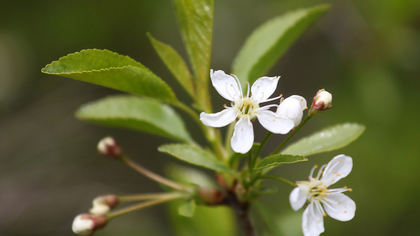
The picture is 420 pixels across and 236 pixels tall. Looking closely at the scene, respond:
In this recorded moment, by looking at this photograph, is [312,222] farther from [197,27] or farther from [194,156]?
[197,27]

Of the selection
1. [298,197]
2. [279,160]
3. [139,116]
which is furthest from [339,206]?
[139,116]

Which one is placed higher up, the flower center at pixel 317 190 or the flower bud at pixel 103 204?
the flower bud at pixel 103 204

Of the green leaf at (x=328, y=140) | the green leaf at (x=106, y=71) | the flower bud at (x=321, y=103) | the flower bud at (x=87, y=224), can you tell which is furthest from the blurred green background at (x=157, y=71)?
the green leaf at (x=106, y=71)

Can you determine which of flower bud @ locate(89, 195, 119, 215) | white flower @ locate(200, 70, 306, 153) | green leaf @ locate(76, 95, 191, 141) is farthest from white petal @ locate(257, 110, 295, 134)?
flower bud @ locate(89, 195, 119, 215)

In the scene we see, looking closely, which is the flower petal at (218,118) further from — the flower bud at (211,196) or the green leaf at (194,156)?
the flower bud at (211,196)

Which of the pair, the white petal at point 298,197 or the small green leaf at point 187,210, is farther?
the small green leaf at point 187,210
